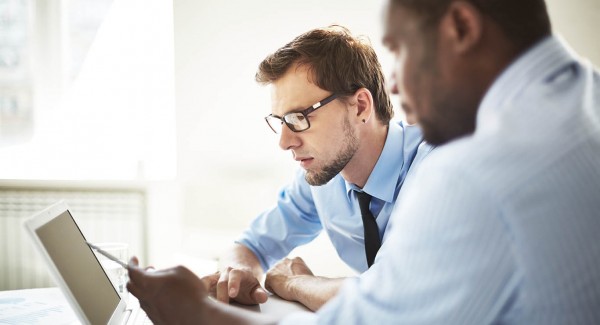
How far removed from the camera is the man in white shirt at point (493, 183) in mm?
591

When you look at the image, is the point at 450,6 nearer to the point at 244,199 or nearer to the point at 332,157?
the point at 332,157

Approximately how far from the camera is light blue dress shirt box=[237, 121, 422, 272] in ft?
5.37

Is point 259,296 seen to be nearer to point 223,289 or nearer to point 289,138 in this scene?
point 223,289

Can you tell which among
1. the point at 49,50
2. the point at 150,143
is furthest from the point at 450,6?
the point at 49,50

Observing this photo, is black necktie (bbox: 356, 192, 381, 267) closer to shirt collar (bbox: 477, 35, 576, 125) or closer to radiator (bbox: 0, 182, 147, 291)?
shirt collar (bbox: 477, 35, 576, 125)

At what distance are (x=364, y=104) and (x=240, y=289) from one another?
764 millimetres

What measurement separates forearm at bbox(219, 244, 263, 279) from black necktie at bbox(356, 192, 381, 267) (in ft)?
1.35

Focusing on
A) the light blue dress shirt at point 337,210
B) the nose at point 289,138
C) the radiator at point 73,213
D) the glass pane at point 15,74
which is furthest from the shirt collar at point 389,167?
the glass pane at point 15,74

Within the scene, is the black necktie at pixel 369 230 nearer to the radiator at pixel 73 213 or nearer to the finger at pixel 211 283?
the finger at pixel 211 283

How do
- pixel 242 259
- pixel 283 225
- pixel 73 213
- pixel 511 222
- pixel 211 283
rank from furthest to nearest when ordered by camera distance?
pixel 73 213, pixel 283 225, pixel 242 259, pixel 211 283, pixel 511 222

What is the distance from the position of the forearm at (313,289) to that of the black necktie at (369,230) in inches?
6.1

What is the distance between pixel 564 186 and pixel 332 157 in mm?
1110

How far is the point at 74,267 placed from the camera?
1.09 meters

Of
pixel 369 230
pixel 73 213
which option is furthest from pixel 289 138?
pixel 73 213
